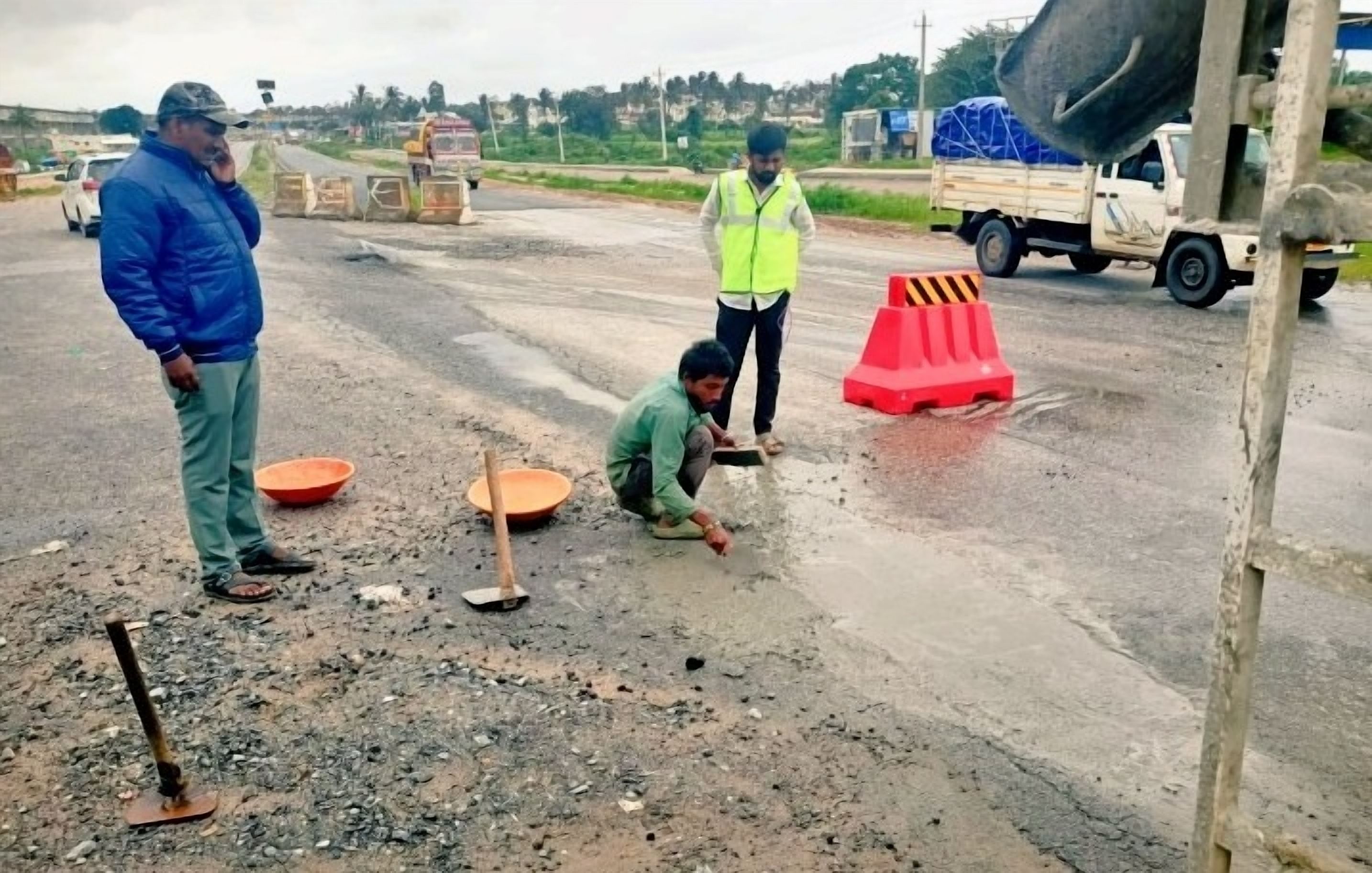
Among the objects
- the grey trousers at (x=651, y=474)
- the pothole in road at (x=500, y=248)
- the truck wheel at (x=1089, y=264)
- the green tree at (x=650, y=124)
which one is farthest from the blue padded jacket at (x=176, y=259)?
the green tree at (x=650, y=124)

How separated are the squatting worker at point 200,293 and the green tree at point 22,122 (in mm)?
86521

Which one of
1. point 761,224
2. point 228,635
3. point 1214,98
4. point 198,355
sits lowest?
point 228,635

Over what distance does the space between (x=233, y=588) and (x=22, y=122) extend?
89442 millimetres

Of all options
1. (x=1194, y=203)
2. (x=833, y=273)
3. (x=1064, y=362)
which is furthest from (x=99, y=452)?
(x=833, y=273)

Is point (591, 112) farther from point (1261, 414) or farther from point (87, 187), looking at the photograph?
point (1261, 414)

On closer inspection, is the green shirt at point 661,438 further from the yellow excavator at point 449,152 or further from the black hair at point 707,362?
the yellow excavator at point 449,152

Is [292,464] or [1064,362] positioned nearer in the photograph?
[292,464]

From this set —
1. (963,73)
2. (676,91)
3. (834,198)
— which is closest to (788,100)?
(676,91)

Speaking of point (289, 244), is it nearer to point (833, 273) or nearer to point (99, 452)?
point (833, 273)

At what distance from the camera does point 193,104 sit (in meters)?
4.42

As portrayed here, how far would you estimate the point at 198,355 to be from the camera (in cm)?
455

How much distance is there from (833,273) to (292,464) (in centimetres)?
1050

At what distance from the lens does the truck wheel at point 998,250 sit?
15.2 meters

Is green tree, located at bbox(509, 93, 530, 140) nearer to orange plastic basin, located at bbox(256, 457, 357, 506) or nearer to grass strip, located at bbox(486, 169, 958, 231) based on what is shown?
grass strip, located at bbox(486, 169, 958, 231)
